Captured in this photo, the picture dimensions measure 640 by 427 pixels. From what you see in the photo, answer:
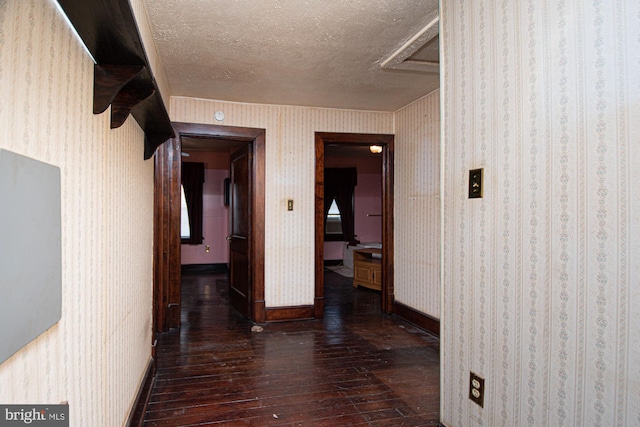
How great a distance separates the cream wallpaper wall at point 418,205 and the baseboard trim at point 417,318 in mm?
49

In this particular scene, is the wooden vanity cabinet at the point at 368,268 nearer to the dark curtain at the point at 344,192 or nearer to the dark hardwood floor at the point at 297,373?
the dark hardwood floor at the point at 297,373

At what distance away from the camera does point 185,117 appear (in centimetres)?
385

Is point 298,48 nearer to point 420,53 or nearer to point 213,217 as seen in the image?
point 420,53

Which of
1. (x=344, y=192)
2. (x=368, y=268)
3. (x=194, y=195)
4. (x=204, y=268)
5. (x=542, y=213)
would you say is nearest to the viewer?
(x=542, y=213)

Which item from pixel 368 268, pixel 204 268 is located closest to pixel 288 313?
pixel 368 268

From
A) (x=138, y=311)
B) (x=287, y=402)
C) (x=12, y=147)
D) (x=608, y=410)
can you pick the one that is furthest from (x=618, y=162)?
(x=138, y=311)

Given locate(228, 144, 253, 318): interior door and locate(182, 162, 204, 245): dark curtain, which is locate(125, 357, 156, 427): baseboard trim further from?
locate(182, 162, 204, 245): dark curtain

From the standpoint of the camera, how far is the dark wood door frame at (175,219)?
3654 mm

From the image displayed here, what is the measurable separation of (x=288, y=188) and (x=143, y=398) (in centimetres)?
249

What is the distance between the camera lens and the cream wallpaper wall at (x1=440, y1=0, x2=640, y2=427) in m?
1.09

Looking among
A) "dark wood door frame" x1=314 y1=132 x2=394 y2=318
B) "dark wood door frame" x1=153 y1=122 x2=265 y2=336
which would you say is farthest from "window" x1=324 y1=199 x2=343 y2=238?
"dark wood door frame" x1=153 y1=122 x2=265 y2=336

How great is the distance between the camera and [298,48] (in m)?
2.65

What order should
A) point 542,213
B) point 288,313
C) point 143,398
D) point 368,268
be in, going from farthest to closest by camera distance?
point 368,268, point 288,313, point 143,398, point 542,213

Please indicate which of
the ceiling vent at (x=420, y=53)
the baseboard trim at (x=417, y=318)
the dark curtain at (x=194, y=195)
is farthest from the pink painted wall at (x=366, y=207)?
the ceiling vent at (x=420, y=53)
